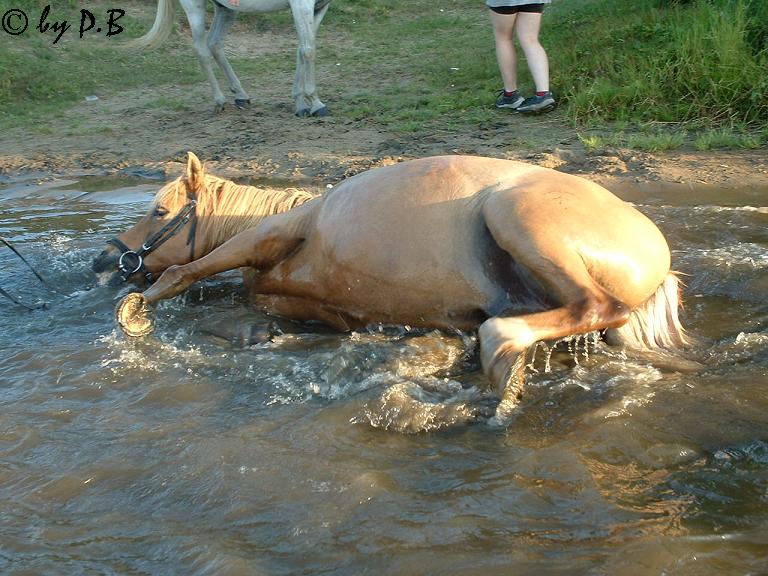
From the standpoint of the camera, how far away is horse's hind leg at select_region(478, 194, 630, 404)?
128 inches

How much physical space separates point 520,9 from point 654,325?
523cm

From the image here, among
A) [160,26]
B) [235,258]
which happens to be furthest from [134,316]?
[160,26]

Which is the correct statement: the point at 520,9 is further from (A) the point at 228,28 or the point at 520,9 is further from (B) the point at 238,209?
(B) the point at 238,209

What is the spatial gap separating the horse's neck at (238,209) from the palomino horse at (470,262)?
357 mm

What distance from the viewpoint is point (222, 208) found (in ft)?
16.3

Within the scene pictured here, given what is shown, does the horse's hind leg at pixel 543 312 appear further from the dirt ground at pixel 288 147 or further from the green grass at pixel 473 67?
the green grass at pixel 473 67

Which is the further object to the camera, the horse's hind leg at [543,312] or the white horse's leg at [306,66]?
the white horse's leg at [306,66]

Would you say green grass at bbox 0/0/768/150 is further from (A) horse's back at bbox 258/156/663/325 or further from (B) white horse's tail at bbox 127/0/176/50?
(A) horse's back at bbox 258/156/663/325

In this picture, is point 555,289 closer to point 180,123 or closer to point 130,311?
point 130,311

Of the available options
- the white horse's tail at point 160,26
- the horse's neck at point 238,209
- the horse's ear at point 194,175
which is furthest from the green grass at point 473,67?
the horse's ear at point 194,175

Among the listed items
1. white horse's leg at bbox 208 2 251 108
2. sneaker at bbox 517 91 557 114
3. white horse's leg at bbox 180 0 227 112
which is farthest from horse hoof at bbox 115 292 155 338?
white horse's leg at bbox 208 2 251 108

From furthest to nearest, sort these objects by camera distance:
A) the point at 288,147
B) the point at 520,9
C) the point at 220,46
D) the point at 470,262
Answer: the point at 220,46 → the point at 288,147 → the point at 520,9 → the point at 470,262

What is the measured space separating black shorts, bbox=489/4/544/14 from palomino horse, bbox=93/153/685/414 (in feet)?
15.3

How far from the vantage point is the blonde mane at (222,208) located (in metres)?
4.96
